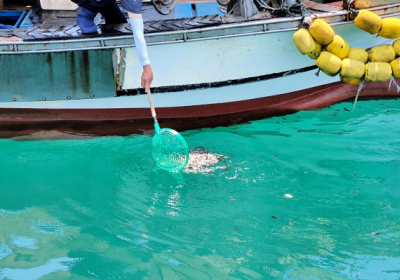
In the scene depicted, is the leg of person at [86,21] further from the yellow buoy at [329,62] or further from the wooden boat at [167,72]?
the yellow buoy at [329,62]

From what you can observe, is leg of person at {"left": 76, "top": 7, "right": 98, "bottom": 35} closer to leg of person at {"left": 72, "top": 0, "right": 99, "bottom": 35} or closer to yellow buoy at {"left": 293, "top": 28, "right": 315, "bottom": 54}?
leg of person at {"left": 72, "top": 0, "right": 99, "bottom": 35}

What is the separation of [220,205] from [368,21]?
2591 mm

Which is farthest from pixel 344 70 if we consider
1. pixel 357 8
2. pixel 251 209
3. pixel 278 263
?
pixel 278 263

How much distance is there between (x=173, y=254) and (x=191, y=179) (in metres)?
1.21

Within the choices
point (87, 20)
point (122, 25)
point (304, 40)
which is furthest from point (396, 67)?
point (87, 20)

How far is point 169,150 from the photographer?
19.8 ft

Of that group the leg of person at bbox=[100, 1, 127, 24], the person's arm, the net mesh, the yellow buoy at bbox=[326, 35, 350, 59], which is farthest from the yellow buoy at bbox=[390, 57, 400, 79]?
the leg of person at bbox=[100, 1, 127, 24]

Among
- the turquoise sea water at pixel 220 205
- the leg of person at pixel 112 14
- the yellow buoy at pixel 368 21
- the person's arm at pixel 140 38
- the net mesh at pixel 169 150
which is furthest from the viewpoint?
the leg of person at pixel 112 14

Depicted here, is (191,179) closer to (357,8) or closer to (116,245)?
(116,245)

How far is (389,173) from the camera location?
6.01 metres

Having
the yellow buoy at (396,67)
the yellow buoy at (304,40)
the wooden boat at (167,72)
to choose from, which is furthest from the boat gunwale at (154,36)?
the yellow buoy at (396,67)

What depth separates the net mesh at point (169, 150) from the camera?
596 cm

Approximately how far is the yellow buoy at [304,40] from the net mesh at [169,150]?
1.67m

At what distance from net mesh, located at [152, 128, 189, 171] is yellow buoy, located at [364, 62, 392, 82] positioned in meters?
2.24
